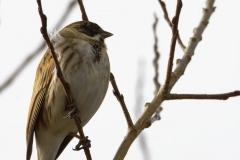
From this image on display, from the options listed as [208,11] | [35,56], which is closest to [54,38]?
[35,56]

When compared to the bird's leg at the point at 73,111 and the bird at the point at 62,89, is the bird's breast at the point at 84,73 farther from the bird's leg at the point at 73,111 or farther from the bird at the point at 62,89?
the bird's leg at the point at 73,111

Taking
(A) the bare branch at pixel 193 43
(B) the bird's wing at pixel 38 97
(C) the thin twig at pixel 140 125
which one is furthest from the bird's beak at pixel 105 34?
(C) the thin twig at pixel 140 125

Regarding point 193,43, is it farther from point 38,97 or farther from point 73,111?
point 38,97

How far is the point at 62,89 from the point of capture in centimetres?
398

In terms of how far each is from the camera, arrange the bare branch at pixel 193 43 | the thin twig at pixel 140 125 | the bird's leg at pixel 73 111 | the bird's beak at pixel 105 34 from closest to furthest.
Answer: the thin twig at pixel 140 125, the bare branch at pixel 193 43, the bird's leg at pixel 73 111, the bird's beak at pixel 105 34

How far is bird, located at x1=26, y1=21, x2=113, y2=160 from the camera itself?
4004mm

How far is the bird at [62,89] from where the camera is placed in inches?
158

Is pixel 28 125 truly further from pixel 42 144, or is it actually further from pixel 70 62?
pixel 70 62

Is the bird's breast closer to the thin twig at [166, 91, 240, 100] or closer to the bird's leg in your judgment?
the bird's leg

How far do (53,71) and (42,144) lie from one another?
2.47 ft

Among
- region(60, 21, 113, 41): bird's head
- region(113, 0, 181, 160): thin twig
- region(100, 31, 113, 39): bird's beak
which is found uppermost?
region(60, 21, 113, 41): bird's head

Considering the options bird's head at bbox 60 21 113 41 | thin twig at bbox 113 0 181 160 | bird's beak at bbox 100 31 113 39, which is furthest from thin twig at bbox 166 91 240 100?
bird's beak at bbox 100 31 113 39

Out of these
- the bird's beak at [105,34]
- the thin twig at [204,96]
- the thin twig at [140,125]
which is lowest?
the thin twig at [140,125]

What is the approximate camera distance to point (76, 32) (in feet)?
15.5
